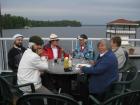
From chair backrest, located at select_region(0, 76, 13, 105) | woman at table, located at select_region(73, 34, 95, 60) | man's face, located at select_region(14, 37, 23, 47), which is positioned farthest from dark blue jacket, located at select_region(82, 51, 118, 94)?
man's face, located at select_region(14, 37, 23, 47)

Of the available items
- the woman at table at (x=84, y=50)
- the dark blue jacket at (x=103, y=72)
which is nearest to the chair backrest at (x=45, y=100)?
the dark blue jacket at (x=103, y=72)

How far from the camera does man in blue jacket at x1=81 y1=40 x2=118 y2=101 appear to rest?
4332 millimetres

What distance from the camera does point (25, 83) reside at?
14.4 feet

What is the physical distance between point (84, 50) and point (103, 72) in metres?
2.04

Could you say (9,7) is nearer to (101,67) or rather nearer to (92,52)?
(92,52)

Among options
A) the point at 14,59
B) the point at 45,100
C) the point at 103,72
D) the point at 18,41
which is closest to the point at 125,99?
the point at 45,100

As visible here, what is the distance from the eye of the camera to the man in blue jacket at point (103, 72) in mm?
4332

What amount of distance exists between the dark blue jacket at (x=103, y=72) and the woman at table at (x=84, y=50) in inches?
64.4

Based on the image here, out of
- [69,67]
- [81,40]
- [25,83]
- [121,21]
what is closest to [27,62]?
[25,83]

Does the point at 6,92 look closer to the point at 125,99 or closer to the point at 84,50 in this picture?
the point at 125,99

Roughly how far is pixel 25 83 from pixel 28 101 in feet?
4.09

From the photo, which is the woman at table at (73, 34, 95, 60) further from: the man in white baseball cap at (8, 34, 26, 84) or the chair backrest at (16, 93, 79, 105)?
the chair backrest at (16, 93, 79, 105)

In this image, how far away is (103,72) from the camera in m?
4.33

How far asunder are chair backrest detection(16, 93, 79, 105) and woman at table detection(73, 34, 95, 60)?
297cm
